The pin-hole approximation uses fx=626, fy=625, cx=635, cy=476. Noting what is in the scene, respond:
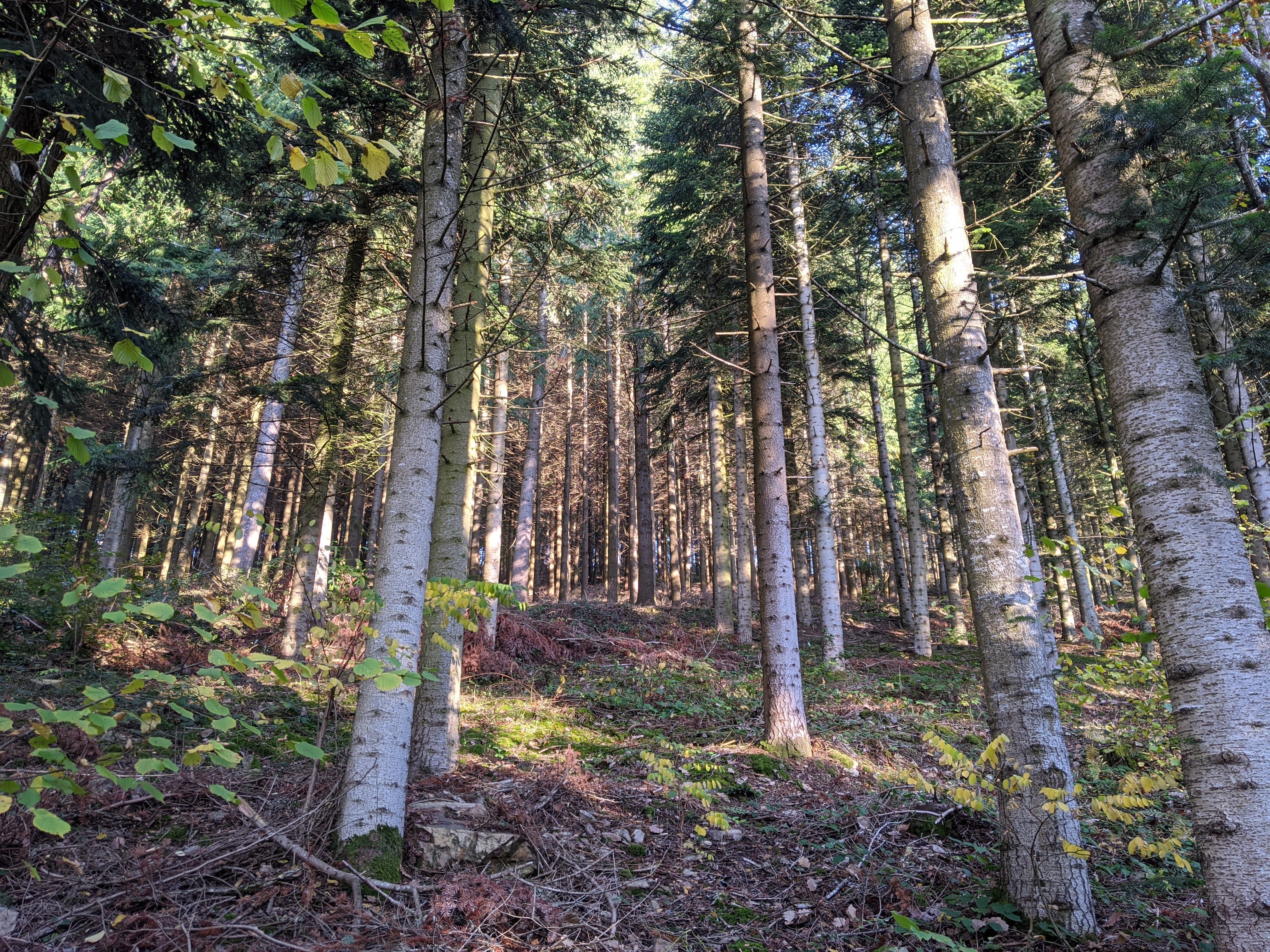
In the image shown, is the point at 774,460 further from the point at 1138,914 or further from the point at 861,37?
the point at 861,37

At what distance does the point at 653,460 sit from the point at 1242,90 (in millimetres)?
28780

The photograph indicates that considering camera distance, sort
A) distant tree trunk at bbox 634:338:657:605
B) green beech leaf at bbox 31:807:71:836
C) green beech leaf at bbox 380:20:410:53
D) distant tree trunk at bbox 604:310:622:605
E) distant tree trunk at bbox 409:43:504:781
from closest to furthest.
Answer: green beech leaf at bbox 31:807:71:836 < green beech leaf at bbox 380:20:410:53 < distant tree trunk at bbox 409:43:504:781 < distant tree trunk at bbox 634:338:657:605 < distant tree trunk at bbox 604:310:622:605

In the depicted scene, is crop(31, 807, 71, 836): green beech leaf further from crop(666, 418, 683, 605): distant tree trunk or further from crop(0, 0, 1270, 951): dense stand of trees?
crop(666, 418, 683, 605): distant tree trunk

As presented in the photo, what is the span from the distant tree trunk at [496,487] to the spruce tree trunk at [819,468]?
602cm

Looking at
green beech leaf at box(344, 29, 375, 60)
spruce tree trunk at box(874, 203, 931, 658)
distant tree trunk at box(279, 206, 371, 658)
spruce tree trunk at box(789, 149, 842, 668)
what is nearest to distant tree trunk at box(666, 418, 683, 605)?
spruce tree trunk at box(874, 203, 931, 658)

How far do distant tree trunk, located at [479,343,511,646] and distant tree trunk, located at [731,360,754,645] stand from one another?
5.40 meters

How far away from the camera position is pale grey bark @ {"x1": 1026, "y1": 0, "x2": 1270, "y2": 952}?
2652mm

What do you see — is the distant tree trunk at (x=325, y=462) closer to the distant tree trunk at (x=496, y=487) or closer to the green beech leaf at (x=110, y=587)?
the distant tree trunk at (x=496, y=487)

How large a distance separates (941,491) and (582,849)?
18.3 meters

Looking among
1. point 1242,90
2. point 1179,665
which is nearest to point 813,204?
point 1242,90

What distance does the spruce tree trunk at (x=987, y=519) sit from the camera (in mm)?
3396

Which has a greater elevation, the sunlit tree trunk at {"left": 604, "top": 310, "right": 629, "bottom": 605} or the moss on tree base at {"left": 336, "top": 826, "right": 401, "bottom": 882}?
the sunlit tree trunk at {"left": 604, "top": 310, "right": 629, "bottom": 605}

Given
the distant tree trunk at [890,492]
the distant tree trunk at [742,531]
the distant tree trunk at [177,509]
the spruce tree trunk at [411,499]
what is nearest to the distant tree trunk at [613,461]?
the distant tree trunk at [742,531]

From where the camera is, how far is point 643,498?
19.0 metres
